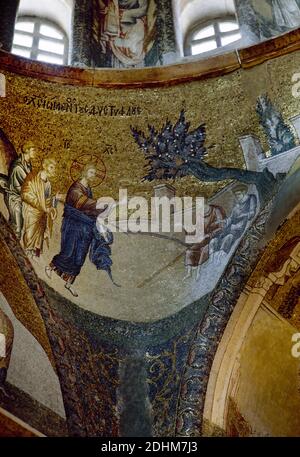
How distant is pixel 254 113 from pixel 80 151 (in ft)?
6.37

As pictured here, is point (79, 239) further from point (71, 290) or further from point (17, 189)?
point (17, 189)

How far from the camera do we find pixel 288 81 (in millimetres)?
9242

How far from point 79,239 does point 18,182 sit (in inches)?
34.9

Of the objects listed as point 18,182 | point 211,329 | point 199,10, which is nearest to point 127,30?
point 199,10

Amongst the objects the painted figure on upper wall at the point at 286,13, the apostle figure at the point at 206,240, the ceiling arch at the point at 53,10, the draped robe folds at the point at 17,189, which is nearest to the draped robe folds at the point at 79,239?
the draped robe folds at the point at 17,189

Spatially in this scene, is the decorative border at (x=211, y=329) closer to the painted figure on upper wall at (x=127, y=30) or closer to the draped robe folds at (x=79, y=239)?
the draped robe folds at (x=79, y=239)

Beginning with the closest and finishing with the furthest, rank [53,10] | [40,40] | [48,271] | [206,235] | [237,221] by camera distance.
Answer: [48,271]
[237,221]
[206,235]
[40,40]
[53,10]

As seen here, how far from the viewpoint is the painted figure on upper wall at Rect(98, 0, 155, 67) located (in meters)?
10.4

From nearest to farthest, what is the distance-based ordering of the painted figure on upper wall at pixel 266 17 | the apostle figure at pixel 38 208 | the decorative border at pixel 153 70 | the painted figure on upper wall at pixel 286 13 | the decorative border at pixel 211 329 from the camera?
the decorative border at pixel 211 329, the apostle figure at pixel 38 208, the decorative border at pixel 153 70, the painted figure on upper wall at pixel 266 17, the painted figure on upper wall at pixel 286 13

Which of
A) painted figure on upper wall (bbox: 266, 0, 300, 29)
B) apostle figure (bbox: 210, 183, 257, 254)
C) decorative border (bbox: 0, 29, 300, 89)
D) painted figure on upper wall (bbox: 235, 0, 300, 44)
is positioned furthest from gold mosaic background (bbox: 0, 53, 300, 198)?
painted figure on upper wall (bbox: 266, 0, 300, 29)

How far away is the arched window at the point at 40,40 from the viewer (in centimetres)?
1045

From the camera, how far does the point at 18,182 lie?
9.22 m
